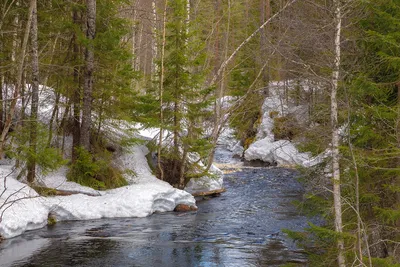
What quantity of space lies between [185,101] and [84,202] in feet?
18.8

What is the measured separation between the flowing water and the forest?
136cm

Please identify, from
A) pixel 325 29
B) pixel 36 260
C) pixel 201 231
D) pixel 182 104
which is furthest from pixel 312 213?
pixel 182 104

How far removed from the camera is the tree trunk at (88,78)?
1541 centimetres

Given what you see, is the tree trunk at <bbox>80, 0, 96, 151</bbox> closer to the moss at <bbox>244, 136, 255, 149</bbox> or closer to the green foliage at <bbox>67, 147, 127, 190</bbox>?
the green foliage at <bbox>67, 147, 127, 190</bbox>

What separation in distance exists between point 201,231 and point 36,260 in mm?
4633

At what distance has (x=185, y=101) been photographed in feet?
58.3

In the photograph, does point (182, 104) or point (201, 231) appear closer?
point (201, 231)

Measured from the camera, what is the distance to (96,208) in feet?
46.9

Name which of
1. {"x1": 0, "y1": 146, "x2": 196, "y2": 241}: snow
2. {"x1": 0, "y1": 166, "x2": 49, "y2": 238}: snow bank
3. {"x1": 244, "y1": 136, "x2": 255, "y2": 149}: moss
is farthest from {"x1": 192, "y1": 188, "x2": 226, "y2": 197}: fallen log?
{"x1": 244, "y1": 136, "x2": 255, "y2": 149}: moss

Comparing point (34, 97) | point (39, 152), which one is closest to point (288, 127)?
point (39, 152)

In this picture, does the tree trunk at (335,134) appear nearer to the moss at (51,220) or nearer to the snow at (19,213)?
the snow at (19,213)

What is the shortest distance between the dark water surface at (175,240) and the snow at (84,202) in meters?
0.37

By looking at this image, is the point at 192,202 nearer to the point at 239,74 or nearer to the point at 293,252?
the point at 293,252

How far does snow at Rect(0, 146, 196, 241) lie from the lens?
40.0 ft
